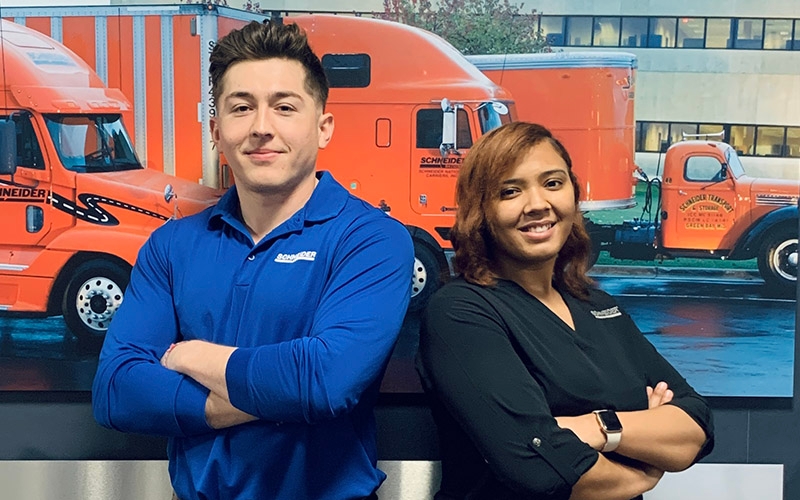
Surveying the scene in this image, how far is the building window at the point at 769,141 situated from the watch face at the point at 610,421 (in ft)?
4.11

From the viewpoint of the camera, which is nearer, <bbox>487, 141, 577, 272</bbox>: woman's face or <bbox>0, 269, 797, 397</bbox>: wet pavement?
<bbox>487, 141, 577, 272</bbox>: woman's face

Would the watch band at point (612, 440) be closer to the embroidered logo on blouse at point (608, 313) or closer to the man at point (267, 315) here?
the embroidered logo on blouse at point (608, 313)

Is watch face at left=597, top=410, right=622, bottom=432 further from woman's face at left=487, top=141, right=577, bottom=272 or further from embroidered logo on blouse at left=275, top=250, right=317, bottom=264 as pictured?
Result: embroidered logo on blouse at left=275, top=250, right=317, bottom=264

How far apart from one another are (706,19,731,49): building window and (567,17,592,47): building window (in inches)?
15.6

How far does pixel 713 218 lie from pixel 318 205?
1405 mm

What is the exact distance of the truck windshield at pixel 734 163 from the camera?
2.37m

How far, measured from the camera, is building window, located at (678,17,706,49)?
2.36 meters

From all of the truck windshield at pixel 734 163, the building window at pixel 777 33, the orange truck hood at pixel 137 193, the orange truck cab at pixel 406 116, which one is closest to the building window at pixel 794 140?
the truck windshield at pixel 734 163

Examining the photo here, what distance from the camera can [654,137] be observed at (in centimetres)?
236

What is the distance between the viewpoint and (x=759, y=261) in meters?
2.41

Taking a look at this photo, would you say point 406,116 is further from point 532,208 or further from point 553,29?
point 532,208

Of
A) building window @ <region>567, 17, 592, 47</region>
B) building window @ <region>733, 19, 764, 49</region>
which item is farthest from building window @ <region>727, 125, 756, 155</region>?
→ building window @ <region>567, 17, 592, 47</region>

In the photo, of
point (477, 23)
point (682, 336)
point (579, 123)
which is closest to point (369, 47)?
point (477, 23)

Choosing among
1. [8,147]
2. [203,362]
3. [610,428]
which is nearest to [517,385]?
[610,428]
